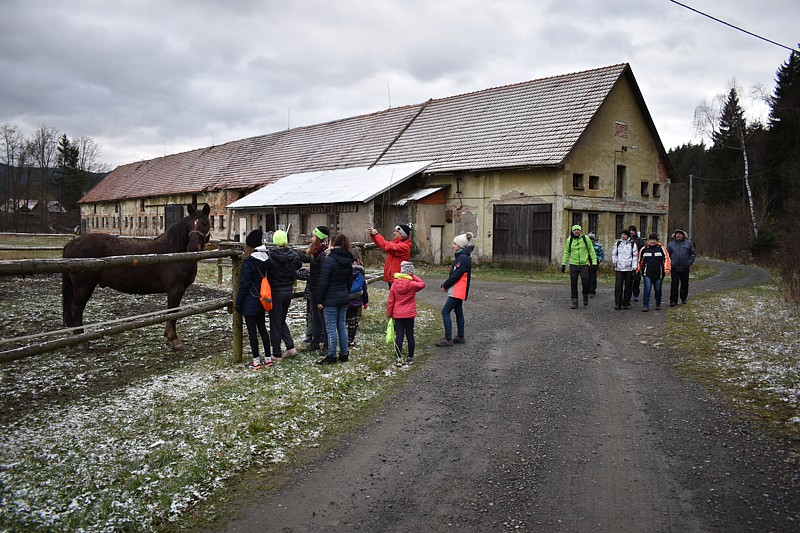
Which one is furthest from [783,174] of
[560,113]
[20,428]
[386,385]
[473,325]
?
[20,428]

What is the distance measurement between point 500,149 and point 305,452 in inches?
763

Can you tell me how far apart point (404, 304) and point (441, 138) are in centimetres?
1934

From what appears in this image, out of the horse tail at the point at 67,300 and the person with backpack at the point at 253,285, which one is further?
the horse tail at the point at 67,300

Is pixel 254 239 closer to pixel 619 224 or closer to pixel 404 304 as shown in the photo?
pixel 404 304

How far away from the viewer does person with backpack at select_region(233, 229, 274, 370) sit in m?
6.63

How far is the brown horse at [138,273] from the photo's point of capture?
7.85 meters

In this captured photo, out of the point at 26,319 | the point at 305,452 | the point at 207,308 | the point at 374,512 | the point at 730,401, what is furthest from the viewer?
the point at 26,319

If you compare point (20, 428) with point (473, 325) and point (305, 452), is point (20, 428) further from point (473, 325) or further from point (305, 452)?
point (473, 325)

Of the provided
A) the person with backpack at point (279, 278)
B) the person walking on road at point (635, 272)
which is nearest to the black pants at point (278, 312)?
the person with backpack at point (279, 278)

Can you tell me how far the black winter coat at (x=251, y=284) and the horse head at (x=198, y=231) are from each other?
170cm

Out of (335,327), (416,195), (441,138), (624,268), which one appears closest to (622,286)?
(624,268)

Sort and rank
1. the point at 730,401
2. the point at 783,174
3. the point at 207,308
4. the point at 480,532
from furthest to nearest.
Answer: the point at 783,174, the point at 207,308, the point at 730,401, the point at 480,532

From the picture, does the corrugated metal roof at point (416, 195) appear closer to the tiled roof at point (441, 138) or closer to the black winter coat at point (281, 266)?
the tiled roof at point (441, 138)

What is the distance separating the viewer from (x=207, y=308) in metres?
7.15
